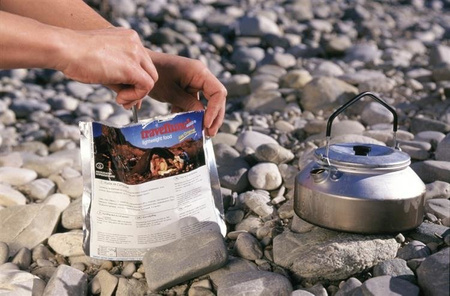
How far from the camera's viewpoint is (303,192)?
205 centimetres

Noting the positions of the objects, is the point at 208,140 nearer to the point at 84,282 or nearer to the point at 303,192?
the point at 303,192

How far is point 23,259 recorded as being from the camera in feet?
7.59

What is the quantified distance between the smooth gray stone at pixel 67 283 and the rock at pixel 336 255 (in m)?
0.67

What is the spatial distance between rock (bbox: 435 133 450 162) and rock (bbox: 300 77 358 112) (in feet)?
4.41

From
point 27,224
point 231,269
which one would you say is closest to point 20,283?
point 27,224

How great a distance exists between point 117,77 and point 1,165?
170 cm

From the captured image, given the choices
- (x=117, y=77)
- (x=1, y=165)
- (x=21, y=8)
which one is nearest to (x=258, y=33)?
(x=1, y=165)

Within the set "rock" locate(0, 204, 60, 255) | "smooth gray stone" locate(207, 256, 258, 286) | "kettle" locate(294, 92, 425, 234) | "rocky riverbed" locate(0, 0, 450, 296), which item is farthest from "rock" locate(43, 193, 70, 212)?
"kettle" locate(294, 92, 425, 234)

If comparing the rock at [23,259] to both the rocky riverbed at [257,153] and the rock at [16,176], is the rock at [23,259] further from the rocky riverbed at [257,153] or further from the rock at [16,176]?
the rock at [16,176]

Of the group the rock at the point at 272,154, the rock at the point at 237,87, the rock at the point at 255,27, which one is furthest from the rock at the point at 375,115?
the rock at the point at 255,27

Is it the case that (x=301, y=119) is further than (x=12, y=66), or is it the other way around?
(x=301, y=119)

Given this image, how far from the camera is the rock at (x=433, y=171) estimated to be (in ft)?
8.61

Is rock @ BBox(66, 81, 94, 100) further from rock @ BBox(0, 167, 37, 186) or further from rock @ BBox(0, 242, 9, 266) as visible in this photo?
rock @ BBox(0, 242, 9, 266)

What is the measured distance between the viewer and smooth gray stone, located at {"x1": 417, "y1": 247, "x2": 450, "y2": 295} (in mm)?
1660
